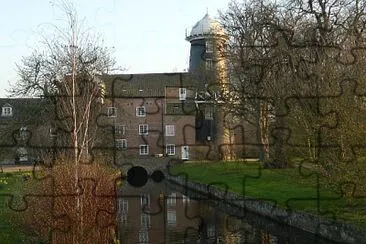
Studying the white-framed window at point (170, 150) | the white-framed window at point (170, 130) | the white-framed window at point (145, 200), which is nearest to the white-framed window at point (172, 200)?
the white-framed window at point (145, 200)

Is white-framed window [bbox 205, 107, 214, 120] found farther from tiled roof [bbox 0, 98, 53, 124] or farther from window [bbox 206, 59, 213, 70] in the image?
tiled roof [bbox 0, 98, 53, 124]

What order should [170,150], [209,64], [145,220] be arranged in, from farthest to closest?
[170,150], [209,64], [145,220]

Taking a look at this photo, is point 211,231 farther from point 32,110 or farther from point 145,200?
point 32,110

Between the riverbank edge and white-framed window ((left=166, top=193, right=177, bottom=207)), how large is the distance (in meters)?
1.63

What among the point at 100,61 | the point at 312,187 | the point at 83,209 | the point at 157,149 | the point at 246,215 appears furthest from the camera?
the point at 157,149

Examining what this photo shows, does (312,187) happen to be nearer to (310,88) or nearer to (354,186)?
(354,186)

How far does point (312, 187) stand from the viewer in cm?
2011

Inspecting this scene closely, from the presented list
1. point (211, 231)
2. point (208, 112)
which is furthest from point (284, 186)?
point (208, 112)

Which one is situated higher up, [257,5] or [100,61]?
[257,5]

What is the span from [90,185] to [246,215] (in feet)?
37.8

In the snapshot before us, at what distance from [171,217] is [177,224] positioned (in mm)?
1457

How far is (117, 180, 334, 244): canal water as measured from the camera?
1745cm

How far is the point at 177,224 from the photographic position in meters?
20.1

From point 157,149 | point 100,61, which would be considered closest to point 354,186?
point 100,61
